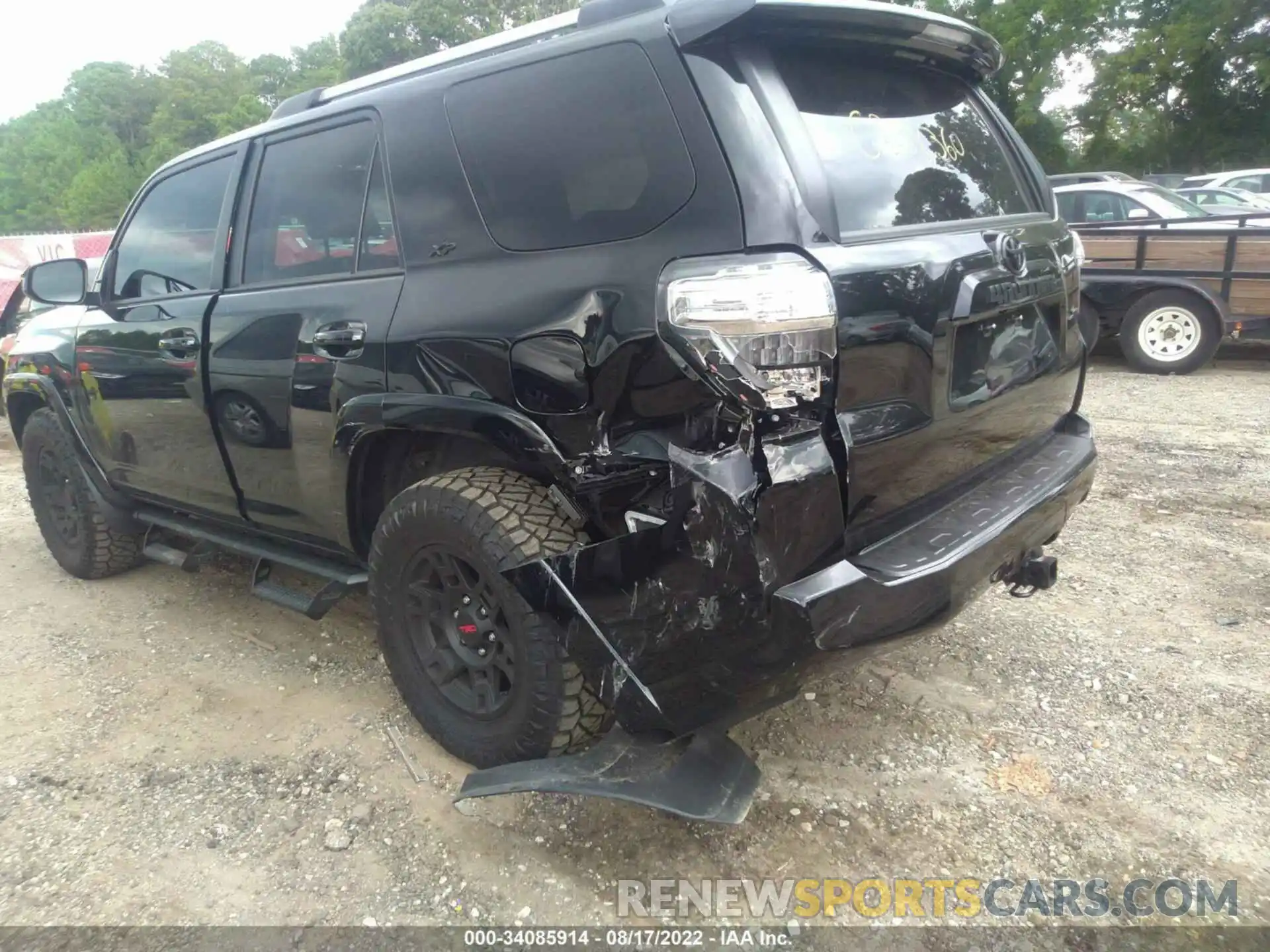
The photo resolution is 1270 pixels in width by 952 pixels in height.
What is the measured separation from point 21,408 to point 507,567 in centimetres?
361

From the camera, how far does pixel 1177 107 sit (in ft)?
97.0

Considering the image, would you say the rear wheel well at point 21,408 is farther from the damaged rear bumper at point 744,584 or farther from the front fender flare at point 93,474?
the damaged rear bumper at point 744,584

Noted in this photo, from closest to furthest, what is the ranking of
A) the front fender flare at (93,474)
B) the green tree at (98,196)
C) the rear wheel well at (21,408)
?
the front fender flare at (93,474) < the rear wheel well at (21,408) < the green tree at (98,196)

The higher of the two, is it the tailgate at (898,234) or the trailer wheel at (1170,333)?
the tailgate at (898,234)

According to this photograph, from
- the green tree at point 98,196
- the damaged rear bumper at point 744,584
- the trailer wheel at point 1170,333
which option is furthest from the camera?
the green tree at point 98,196

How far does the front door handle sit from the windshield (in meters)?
8.99

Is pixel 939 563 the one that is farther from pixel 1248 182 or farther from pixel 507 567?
pixel 1248 182

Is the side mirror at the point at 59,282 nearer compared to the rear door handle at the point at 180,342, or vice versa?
the rear door handle at the point at 180,342

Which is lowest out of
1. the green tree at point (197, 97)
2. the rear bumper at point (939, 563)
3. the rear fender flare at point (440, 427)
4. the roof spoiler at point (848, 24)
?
the rear bumper at point (939, 563)

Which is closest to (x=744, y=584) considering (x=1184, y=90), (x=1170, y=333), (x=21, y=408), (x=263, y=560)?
(x=263, y=560)

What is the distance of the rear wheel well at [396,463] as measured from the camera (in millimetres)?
2639

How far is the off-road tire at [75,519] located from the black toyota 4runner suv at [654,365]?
1.56m

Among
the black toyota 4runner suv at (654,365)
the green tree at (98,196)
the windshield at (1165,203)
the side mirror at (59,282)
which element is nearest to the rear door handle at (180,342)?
the black toyota 4runner suv at (654,365)

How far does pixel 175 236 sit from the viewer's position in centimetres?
363
